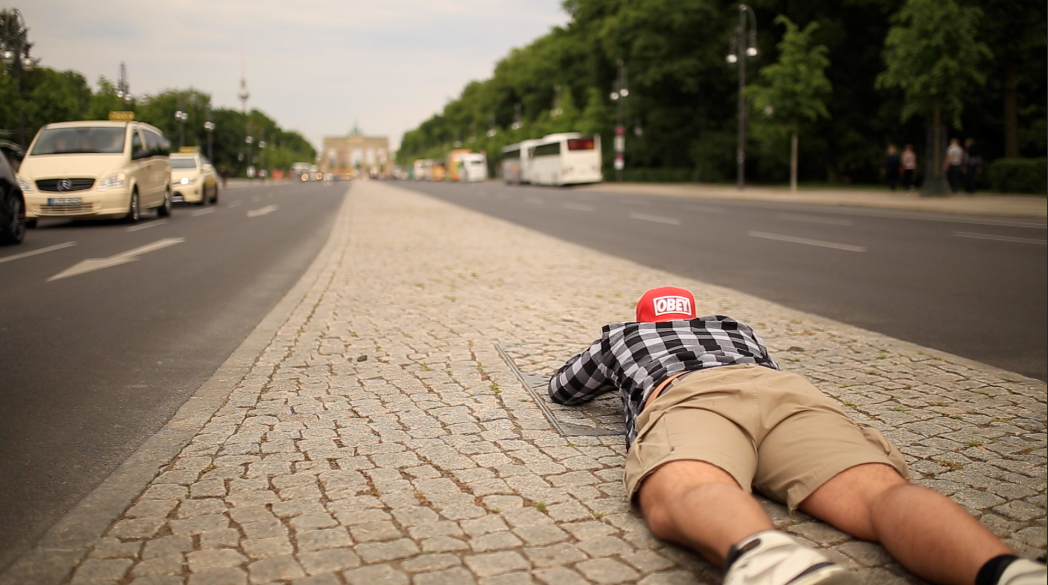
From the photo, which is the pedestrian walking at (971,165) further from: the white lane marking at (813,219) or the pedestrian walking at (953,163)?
the white lane marking at (813,219)

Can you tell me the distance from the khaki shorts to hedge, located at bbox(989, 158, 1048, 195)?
88.8 feet

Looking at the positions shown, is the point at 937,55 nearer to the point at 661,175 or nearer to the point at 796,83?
the point at 796,83

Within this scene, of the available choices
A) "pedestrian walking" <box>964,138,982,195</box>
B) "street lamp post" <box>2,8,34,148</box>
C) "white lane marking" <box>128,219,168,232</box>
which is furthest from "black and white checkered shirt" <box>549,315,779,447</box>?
"pedestrian walking" <box>964,138,982,195</box>

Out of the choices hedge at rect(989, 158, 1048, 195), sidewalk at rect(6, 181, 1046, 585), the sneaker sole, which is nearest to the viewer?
the sneaker sole

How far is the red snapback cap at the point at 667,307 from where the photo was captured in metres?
3.62

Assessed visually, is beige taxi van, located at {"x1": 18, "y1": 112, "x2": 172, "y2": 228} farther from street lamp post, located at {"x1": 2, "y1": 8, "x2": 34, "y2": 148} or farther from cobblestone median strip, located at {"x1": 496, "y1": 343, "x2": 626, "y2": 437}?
cobblestone median strip, located at {"x1": 496, "y1": 343, "x2": 626, "y2": 437}

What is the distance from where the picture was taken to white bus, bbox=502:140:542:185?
62219 mm

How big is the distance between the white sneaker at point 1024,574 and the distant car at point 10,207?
1416cm

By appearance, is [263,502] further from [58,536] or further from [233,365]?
[233,365]

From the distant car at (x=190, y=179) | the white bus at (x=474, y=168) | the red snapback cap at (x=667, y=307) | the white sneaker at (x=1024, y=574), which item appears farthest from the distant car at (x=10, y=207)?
the white bus at (x=474, y=168)

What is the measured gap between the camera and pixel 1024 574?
6.67ft

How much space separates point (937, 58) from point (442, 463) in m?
27.1

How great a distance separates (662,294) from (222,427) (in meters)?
2.21

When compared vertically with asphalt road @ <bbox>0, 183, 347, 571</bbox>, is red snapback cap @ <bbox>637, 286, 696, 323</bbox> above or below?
above
